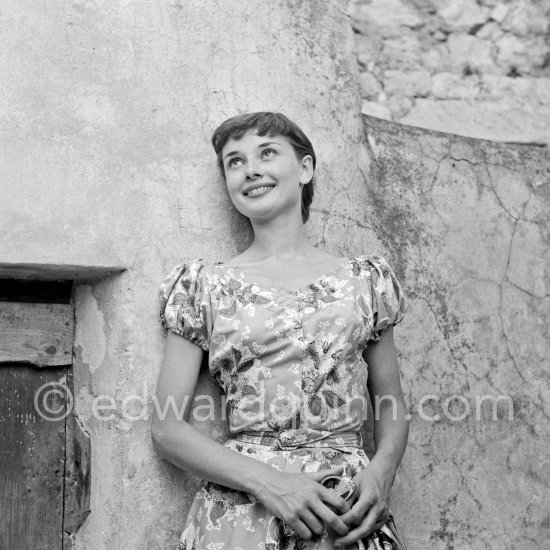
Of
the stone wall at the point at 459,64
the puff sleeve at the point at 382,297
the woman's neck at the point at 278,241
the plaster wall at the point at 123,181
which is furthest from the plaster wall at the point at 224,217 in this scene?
the stone wall at the point at 459,64

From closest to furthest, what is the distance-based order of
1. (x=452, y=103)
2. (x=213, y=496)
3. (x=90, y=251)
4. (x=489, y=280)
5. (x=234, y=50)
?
1. (x=213, y=496)
2. (x=90, y=251)
3. (x=234, y=50)
4. (x=489, y=280)
5. (x=452, y=103)

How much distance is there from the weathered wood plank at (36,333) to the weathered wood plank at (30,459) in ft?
0.12

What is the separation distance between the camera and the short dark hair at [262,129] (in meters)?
2.66

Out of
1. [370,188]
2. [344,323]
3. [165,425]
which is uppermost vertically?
[370,188]

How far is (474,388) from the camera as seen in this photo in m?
3.00

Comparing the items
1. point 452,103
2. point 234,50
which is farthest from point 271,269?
point 452,103

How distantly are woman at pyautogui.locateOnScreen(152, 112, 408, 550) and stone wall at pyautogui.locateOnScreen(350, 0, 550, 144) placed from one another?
3.22 feet

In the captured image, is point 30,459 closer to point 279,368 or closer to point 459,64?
point 279,368

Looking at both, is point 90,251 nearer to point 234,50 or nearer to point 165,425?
point 165,425

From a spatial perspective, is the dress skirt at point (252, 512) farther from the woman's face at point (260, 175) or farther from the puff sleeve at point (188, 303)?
the woman's face at point (260, 175)

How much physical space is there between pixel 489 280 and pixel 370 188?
0.49 metres

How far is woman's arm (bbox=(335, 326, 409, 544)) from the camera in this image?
2.38m

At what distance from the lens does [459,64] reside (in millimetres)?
3664

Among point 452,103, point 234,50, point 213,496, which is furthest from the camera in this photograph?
point 452,103
